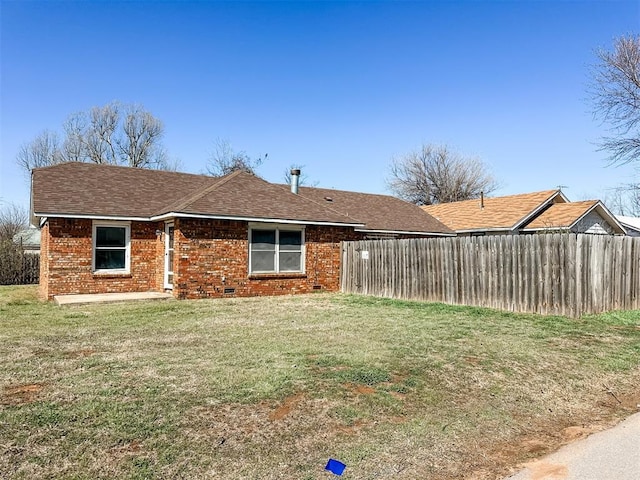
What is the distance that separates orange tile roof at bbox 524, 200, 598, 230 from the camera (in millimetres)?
19531

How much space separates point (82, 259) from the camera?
1305cm

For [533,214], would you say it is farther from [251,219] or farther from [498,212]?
[251,219]

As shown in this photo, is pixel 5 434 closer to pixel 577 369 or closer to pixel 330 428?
pixel 330 428

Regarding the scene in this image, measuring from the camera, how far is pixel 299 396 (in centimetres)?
450

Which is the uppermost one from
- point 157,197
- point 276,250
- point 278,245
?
point 157,197

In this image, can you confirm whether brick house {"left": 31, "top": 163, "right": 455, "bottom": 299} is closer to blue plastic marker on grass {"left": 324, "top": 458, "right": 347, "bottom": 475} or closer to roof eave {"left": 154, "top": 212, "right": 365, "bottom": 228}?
roof eave {"left": 154, "top": 212, "right": 365, "bottom": 228}

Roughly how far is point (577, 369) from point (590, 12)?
385 inches

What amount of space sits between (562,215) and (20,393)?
2135cm

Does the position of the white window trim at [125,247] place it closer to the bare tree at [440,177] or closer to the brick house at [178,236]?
the brick house at [178,236]

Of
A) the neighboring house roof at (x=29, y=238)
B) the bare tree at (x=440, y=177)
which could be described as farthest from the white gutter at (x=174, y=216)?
the bare tree at (x=440, y=177)

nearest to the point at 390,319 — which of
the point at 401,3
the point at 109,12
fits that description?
the point at 401,3

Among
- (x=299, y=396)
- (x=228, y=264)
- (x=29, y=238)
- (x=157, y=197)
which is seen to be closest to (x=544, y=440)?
(x=299, y=396)

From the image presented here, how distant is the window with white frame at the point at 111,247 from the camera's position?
528 inches

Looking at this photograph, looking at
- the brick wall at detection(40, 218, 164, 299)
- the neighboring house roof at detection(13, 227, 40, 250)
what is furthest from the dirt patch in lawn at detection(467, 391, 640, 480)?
the neighboring house roof at detection(13, 227, 40, 250)
